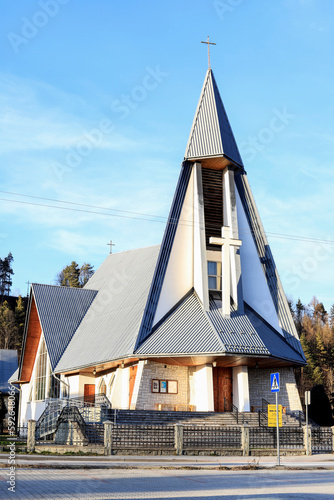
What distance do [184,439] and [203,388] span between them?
833 centimetres

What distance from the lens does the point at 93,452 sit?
68.0ft

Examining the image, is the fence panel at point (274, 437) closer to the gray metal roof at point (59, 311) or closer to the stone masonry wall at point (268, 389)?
the stone masonry wall at point (268, 389)

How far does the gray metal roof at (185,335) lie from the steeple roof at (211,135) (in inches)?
304

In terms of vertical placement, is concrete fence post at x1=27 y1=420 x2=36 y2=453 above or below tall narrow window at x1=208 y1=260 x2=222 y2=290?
below

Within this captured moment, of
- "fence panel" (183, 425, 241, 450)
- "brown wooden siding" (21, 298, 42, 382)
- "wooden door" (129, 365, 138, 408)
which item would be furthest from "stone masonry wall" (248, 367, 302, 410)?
"brown wooden siding" (21, 298, 42, 382)

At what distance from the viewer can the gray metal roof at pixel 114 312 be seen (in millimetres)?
31969

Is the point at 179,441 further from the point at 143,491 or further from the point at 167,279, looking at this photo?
the point at 167,279

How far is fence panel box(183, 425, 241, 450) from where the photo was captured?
2191cm

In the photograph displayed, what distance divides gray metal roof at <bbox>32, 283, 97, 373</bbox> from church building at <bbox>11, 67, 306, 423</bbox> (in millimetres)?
354

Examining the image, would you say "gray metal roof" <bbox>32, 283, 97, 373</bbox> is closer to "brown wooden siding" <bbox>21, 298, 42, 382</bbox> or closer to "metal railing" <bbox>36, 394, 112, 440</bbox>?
"brown wooden siding" <bbox>21, 298, 42, 382</bbox>

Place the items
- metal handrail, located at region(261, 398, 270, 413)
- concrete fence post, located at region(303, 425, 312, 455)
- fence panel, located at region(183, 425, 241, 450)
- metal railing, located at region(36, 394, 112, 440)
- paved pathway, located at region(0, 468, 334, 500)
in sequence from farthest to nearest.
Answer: metal handrail, located at region(261, 398, 270, 413)
metal railing, located at region(36, 394, 112, 440)
concrete fence post, located at region(303, 425, 312, 455)
fence panel, located at region(183, 425, 241, 450)
paved pathway, located at region(0, 468, 334, 500)

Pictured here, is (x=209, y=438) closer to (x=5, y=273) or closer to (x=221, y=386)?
(x=221, y=386)

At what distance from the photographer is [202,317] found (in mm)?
31438

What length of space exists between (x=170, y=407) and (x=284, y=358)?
6.24 m
